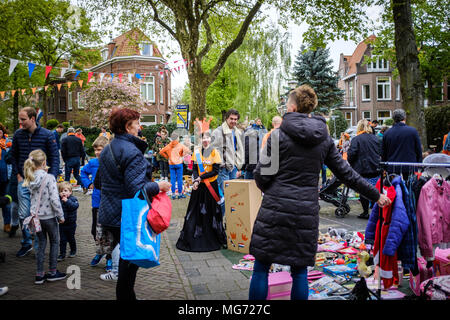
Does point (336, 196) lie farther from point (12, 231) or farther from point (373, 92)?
point (373, 92)

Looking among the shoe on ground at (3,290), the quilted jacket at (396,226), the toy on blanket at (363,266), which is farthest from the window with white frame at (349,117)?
the shoe on ground at (3,290)

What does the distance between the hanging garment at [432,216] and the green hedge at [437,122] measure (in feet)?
53.5

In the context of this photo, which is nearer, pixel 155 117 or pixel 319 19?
pixel 319 19

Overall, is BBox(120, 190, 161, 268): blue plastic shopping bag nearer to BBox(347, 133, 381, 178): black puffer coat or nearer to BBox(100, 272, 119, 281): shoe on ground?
BBox(100, 272, 119, 281): shoe on ground

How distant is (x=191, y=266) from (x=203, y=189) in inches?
49.3

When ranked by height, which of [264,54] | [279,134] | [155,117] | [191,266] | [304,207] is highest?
[264,54]

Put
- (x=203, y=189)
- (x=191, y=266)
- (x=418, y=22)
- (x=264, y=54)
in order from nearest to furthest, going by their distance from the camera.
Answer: (x=191, y=266), (x=203, y=189), (x=264, y=54), (x=418, y=22)

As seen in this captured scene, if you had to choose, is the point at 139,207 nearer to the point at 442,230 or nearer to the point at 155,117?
the point at 442,230

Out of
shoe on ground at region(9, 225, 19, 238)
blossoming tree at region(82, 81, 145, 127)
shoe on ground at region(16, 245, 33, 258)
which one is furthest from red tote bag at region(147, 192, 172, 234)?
blossoming tree at region(82, 81, 145, 127)

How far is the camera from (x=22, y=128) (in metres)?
5.32

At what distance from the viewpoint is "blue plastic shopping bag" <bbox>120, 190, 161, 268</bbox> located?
278 cm

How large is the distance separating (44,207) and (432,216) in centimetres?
427

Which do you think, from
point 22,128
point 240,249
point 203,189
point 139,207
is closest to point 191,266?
point 240,249

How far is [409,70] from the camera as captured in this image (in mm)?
10180
